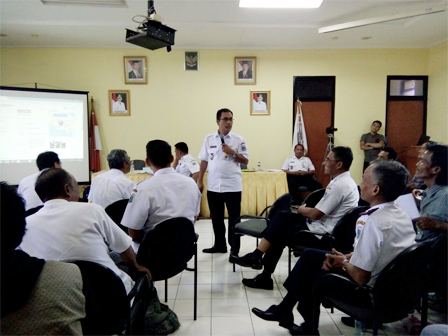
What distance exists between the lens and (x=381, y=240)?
4.53 ft

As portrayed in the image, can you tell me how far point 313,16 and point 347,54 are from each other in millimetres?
1945

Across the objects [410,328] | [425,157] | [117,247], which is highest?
[425,157]

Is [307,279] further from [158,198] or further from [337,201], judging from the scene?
[158,198]

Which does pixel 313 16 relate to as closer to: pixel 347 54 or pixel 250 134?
pixel 347 54

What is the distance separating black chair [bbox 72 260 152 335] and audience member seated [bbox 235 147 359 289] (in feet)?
4.54

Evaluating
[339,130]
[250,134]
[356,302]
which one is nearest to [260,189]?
[250,134]

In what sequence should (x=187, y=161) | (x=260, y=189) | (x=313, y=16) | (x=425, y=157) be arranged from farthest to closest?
1. (x=260, y=189)
2. (x=313, y=16)
3. (x=187, y=161)
4. (x=425, y=157)

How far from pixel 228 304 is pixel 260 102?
473 centimetres

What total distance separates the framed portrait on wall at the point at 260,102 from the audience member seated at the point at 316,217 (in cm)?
399

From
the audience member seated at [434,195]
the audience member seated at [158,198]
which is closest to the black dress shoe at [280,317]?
the audience member seated at [158,198]

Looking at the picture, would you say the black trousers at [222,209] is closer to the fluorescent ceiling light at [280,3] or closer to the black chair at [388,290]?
the black chair at [388,290]

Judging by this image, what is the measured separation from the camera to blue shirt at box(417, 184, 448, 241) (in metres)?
1.84

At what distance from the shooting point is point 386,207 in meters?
1.47

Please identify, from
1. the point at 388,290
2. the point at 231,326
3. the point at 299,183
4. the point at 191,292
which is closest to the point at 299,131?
the point at 299,183
